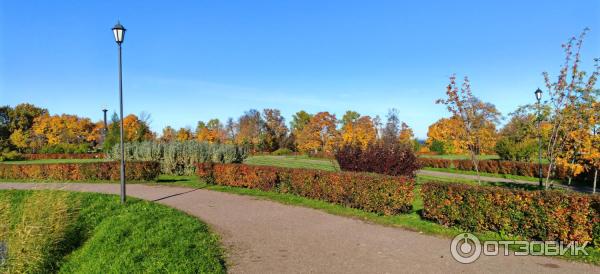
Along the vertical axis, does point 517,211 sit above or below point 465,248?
above

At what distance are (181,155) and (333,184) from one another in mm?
10820

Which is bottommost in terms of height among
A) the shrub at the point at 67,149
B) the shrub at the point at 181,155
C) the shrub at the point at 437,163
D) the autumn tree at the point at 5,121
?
the shrub at the point at 437,163

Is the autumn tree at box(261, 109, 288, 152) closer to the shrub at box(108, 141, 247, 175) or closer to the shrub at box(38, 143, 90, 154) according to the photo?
the shrub at box(38, 143, 90, 154)

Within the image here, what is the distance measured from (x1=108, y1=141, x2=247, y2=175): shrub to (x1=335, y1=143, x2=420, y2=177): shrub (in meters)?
7.04

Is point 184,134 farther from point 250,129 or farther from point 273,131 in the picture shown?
point 273,131

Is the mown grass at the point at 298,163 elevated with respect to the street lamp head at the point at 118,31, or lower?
lower

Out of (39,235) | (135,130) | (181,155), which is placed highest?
(135,130)

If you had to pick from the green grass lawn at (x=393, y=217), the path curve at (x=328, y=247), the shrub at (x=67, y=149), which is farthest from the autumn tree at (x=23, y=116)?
the path curve at (x=328, y=247)

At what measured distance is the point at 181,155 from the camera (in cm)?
1841

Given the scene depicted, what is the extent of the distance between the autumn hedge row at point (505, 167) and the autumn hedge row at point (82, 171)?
12460 millimetres

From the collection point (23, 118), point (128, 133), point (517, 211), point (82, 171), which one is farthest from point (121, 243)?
point (23, 118)

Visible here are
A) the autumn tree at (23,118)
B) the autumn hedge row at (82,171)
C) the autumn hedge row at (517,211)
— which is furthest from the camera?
the autumn tree at (23,118)

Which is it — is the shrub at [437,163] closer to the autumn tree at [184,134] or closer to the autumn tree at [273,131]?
the autumn tree at [273,131]

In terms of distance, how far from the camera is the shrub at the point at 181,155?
18.2 metres
